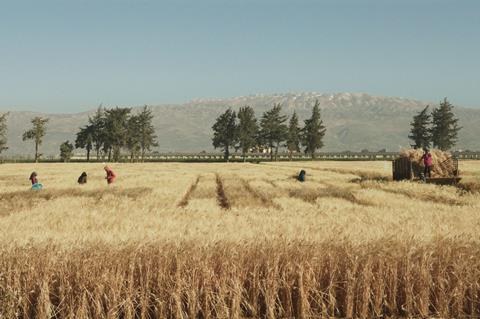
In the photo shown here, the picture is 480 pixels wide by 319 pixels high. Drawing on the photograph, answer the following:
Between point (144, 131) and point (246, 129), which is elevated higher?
point (246, 129)

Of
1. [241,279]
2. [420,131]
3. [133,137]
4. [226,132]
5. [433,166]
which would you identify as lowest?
[241,279]

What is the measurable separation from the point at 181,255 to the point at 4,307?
2573 millimetres

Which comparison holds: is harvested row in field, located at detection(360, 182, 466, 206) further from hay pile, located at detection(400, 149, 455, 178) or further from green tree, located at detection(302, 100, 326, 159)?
green tree, located at detection(302, 100, 326, 159)

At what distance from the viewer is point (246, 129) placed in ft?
470

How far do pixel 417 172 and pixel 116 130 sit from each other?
109 m

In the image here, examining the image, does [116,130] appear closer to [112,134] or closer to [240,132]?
[112,134]

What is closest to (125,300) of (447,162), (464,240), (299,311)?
(299,311)

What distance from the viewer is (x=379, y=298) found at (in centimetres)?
758

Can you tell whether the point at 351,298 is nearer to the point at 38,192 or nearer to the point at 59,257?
the point at 59,257

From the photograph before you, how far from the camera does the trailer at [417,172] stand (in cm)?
3192

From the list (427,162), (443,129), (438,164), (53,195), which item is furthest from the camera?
(443,129)

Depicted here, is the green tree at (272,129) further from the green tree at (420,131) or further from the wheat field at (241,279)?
the wheat field at (241,279)

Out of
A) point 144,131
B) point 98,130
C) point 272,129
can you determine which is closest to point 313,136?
point 272,129

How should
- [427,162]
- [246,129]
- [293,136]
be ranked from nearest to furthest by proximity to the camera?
1. [427,162]
2. [246,129]
3. [293,136]
